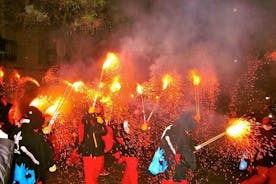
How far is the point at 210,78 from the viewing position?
11.5 metres

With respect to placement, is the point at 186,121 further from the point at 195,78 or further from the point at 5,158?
the point at 195,78

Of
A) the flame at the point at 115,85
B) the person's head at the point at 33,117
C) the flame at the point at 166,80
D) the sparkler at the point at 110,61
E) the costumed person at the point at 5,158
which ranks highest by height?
the sparkler at the point at 110,61

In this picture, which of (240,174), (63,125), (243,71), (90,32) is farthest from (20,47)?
(240,174)

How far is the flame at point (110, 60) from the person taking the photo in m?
12.3

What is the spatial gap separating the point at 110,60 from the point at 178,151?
25.6ft

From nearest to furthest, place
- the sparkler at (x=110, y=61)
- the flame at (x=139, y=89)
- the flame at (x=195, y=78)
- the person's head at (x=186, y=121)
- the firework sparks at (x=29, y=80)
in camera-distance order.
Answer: the person's head at (x=186, y=121) → the flame at (x=195, y=78) → the flame at (x=139, y=89) → the sparkler at (x=110, y=61) → the firework sparks at (x=29, y=80)

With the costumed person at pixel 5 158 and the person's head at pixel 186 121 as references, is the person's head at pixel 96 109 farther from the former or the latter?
the costumed person at pixel 5 158

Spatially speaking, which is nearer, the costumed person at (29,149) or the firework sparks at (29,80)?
the costumed person at (29,149)

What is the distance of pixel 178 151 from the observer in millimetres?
5398

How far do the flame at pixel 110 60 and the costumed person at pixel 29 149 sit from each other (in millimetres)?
7461

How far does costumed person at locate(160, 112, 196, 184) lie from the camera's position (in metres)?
5.38

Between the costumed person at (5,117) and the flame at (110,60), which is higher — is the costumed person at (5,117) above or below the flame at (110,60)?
below

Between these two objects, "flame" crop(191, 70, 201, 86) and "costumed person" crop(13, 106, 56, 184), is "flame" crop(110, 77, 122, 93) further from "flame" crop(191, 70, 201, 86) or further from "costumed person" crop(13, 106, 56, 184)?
"costumed person" crop(13, 106, 56, 184)

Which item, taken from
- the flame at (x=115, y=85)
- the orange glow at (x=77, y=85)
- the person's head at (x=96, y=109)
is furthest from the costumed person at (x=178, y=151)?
the orange glow at (x=77, y=85)
